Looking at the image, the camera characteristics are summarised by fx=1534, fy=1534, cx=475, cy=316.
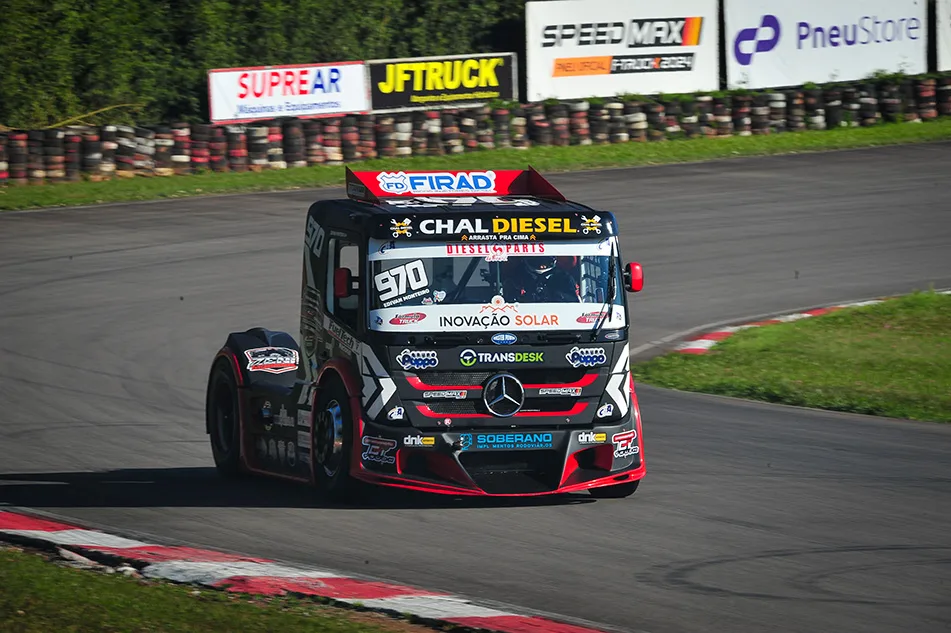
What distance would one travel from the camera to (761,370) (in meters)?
15.3

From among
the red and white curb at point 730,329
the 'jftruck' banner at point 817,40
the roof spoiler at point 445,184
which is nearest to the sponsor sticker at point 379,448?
the roof spoiler at point 445,184

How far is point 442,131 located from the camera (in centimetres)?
2930

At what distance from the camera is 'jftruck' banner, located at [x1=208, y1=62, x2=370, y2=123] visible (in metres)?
28.4

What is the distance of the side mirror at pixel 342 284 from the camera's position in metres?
9.66

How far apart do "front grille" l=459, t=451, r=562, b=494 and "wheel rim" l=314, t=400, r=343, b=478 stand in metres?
0.86

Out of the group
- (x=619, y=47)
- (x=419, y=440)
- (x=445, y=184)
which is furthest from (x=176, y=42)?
(x=419, y=440)

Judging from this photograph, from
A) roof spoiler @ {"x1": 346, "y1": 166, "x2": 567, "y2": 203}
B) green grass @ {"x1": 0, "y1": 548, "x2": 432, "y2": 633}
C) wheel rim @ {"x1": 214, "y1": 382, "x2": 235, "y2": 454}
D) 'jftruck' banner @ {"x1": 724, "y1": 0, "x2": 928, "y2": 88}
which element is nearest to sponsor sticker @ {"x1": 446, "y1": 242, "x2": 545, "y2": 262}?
roof spoiler @ {"x1": 346, "y1": 166, "x2": 567, "y2": 203}

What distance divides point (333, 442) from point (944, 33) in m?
27.5

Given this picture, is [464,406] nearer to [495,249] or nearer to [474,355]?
[474,355]

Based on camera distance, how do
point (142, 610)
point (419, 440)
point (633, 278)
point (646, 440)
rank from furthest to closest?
point (646, 440) → point (633, 278) → point (419, 440) → point (142, 610)

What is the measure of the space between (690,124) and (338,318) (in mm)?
21909

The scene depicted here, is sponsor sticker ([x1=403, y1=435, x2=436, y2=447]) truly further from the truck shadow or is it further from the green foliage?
the green foliage

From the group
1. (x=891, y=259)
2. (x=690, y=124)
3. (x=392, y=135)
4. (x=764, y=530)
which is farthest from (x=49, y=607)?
(x=690, y=124)

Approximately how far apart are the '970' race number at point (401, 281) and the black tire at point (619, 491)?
1832mm
